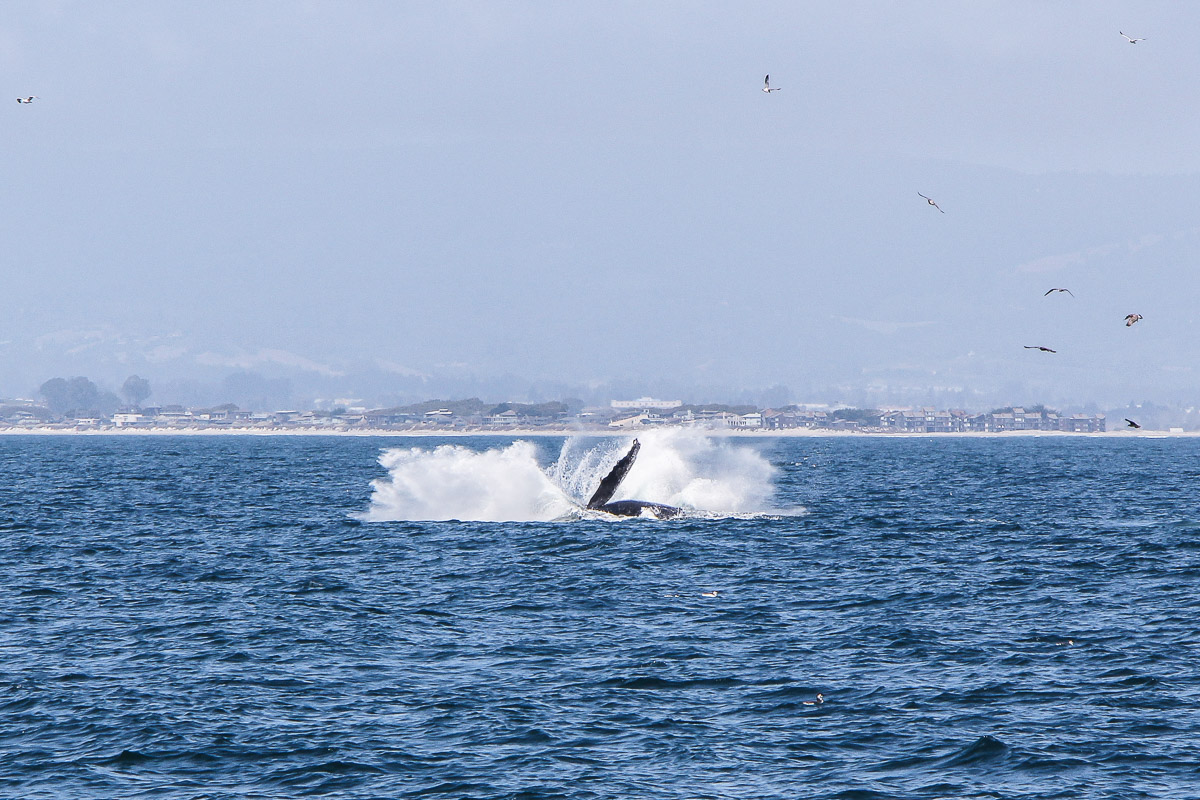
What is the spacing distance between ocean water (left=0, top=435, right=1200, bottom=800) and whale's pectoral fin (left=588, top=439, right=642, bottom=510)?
1.55 meters

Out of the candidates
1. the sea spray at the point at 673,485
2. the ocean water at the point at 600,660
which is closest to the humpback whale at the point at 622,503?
the ocean water at the point at 600,660

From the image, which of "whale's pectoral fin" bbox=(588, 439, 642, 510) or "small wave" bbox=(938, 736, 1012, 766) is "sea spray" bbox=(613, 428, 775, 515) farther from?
"small wave" bbox=(938, 736, 1012, 766)

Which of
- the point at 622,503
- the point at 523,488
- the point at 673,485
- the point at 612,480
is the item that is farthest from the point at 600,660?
the point at 673,485

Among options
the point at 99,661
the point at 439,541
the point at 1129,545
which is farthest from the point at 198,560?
the point at 1129,545

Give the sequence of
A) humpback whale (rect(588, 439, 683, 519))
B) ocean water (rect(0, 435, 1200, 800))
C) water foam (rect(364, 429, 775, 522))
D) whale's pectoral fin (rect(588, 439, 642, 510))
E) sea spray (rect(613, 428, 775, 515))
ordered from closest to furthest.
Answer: ocean water (rect(0, 435, 1200, 800))
whale's pectoral fin (rect(588, 439, 642, 510))
humpback whale (rect(588, 439, 683, 519))
water foam (rect(364, 429, 775, 522))
sea spray (rect(613, 428, 775, 515))

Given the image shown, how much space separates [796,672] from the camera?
2630 cm

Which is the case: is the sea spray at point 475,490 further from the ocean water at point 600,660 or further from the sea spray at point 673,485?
the sea spray at point 673,485

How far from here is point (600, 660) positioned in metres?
27.6

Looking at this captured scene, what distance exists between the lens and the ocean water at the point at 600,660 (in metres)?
20.3

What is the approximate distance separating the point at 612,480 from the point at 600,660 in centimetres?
3027

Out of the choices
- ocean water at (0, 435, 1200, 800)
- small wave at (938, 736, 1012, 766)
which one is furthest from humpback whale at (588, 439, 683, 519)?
small wave at (938, 736, 1012, 766)

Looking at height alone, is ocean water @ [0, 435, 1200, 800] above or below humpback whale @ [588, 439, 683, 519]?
below

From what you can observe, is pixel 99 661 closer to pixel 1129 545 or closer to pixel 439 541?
pixel 439 541

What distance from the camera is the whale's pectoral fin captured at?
184ft
